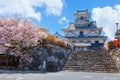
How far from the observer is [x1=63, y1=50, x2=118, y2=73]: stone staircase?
2623 cm

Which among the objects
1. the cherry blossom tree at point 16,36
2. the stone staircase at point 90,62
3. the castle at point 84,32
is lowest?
the stone staircase at point 90,62

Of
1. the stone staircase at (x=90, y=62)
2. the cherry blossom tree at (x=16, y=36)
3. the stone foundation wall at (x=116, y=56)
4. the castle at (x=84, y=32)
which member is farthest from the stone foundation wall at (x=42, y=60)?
the castle at (x=84, y=32)

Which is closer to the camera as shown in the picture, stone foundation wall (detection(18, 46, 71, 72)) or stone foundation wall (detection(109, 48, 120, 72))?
stone foundation wall (detection(18, 46, 71, 72))

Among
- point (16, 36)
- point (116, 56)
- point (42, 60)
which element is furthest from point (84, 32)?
point (16, 36)

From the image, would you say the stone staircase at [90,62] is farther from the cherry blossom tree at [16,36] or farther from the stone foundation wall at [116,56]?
the cherry blossom tree at [16,36]

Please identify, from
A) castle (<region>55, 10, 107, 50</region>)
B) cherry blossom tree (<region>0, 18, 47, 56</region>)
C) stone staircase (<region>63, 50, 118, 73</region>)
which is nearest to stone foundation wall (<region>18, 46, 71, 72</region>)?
cherry blossom tree (<region>0, 18, 47, 56</region>)

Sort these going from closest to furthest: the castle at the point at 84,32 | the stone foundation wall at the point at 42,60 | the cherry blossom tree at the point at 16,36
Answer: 1. the stone foundation wall at the point at 42,60
2. the cherry blossom tree at the point at 16,36
3. the castle at the point at 84,32

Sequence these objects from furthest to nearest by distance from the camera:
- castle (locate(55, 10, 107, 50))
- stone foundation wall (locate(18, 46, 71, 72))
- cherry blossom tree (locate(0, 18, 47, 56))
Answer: castle (locate(55, 10, 107, 50)) < cherry blossom tree (locate(0, 18, 47, 56)) < stone foundation wall (locate(18, 46, 71, 72))

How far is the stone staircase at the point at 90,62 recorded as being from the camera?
26.2m

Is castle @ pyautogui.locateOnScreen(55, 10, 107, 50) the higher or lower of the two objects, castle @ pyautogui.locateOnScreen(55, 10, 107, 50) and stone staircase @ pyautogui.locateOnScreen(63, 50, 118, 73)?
the higher

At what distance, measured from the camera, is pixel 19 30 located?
2744 centimetres

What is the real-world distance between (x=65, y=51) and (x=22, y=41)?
20.7 feet

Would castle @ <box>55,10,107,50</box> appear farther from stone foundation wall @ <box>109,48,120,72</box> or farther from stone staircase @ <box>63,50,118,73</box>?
stone foundation wall @ <box>109,48,120,72</box>

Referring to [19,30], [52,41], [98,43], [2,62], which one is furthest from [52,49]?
[98,43]
